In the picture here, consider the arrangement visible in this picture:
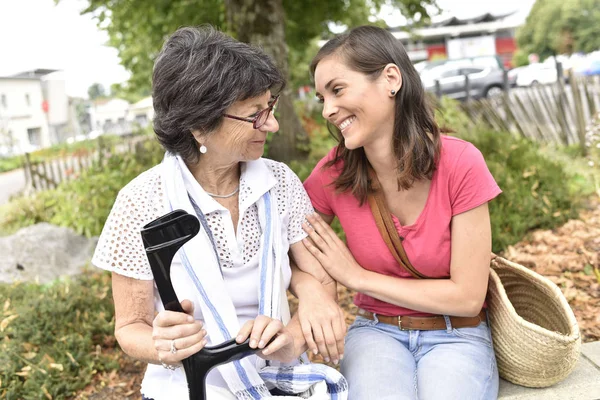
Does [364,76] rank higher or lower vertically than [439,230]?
higher

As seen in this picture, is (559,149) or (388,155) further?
(559,149)

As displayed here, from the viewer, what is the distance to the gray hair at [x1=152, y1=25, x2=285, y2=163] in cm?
181

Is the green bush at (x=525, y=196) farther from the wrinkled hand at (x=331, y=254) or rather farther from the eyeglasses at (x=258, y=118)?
the eyeglasses at (x=258, y=118)

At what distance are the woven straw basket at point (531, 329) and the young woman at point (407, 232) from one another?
7 centimetres

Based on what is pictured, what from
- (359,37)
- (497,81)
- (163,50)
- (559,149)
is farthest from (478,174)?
(497,81)

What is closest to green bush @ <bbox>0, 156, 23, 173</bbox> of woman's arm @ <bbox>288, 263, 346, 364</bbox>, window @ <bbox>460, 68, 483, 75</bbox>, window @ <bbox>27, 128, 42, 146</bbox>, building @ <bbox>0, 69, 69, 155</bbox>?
building @ <bbox>0, 69, 69, 155</bbox>

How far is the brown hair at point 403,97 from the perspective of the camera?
2.09m

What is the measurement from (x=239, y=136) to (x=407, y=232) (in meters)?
0.74

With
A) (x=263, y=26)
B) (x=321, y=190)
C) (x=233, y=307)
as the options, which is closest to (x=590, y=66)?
(x=263, y=26)

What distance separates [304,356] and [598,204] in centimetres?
431

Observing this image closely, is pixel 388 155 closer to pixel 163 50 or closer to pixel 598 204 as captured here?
pixel 163 50

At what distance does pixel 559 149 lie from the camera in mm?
8344

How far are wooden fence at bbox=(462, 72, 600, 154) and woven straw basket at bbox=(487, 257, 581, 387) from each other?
6584 mm

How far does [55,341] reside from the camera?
139 inches
